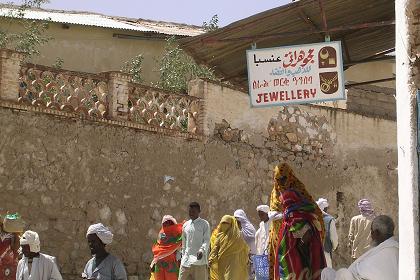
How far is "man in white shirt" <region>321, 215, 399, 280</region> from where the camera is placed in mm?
6797

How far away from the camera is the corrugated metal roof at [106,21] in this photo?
2217 centimetres

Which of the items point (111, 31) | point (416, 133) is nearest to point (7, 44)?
point (111, 31)

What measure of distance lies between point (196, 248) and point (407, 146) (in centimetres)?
656

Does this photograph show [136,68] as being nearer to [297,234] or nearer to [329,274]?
[297,234]

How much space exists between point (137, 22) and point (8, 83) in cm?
1190

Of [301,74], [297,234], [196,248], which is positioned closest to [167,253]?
[196,248]

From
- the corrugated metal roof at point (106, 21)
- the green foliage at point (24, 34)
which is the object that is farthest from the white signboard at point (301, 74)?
the corrugated metal roof at point (106, 21)

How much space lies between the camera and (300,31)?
30.6 ft

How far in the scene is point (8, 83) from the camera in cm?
1338

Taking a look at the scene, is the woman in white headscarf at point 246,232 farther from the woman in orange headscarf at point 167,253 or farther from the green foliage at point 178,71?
the green foliage at point 178,71

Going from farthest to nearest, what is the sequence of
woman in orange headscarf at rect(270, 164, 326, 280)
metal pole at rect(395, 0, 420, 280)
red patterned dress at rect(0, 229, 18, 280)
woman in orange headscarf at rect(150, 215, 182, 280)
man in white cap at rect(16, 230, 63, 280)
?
woman in orange headscarf at rect(150, 215, 182, 280)
red patterned dress at rect(0, 229, 18, 280)
man in white cap at rect(16, 230, 63, 280)
woman in orange headscarf at rect(270, 164, 326, 280)
metal pole at rect(395, 0, 420, 280)

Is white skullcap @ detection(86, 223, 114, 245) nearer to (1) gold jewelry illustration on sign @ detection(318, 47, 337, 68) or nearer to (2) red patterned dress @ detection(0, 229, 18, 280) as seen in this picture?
(2) red patterned dress @ detection(0, 229, 18, 280)

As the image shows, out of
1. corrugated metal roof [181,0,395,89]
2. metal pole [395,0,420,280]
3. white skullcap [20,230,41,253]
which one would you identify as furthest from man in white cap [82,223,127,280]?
metal pole [395,0,420,280]

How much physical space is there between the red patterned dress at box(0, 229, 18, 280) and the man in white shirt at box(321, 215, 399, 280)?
3.92m
